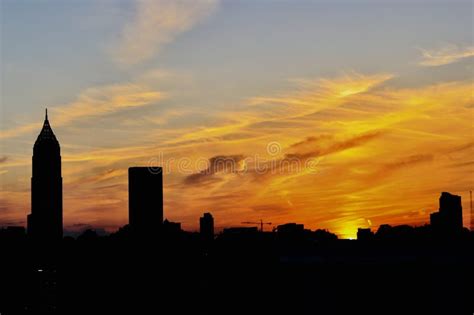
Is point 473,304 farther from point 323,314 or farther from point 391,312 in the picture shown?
point 323,314

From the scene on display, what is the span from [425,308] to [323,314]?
24880mm

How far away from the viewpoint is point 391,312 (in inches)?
7717

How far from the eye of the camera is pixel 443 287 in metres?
199

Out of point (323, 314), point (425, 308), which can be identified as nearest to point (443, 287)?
point (425, 308)

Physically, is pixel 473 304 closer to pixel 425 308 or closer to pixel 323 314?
pixel 425 308

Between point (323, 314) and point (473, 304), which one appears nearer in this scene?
point (473, 304)

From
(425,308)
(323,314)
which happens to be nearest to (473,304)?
(425,308)

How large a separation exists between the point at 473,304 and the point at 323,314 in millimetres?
36107

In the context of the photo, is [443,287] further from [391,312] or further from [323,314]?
[323,314]

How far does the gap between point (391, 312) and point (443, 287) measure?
48.6ft

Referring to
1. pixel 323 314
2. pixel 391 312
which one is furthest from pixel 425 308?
pixel 323 314

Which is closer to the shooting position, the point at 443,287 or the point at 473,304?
the point at 473,304

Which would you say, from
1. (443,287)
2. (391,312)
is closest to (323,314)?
(391,312)

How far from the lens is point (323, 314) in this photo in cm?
19988
